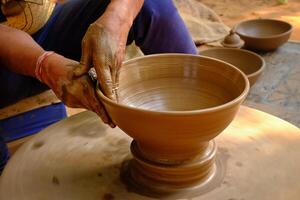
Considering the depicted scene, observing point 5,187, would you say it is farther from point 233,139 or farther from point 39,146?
point 233,139

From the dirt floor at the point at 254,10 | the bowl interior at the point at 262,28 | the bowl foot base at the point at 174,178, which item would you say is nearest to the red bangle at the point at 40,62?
the bowl foot base at the point at 174,178

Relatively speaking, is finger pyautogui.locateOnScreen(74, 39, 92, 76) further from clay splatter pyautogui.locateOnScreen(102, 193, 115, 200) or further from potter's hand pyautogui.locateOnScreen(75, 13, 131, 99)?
clay splatter pyautogui.locateOnScreen(102, 193, 115, 200)

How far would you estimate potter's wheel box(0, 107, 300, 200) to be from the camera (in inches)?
36.1

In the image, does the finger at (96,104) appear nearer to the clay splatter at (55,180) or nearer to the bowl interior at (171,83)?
the bowl interior at (171,83)

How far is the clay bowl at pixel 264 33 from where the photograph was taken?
279cm

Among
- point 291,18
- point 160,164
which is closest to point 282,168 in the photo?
point 160,164

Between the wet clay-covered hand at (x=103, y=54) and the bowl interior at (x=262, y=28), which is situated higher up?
the wet clay-covered hand at (x=103, y=54)

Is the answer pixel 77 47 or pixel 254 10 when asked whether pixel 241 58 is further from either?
pixel 254 10

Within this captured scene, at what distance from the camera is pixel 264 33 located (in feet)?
9.98

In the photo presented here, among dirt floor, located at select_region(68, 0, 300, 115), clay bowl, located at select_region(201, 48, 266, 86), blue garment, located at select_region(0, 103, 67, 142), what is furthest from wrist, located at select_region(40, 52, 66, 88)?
dirt floor, located at select_region(68, 0, 300, 115)

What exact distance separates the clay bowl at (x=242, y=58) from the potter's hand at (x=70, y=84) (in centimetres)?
144

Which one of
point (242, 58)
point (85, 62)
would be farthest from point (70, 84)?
point (242, 58)

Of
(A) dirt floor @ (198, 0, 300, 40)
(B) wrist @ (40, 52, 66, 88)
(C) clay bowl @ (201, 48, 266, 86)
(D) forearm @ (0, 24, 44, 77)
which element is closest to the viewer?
(B) wrist @ (40, 52, 66, 88)

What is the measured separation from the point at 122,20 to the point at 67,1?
524mm
